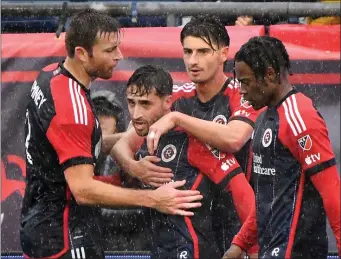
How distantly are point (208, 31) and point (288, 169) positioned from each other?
1.66 meters

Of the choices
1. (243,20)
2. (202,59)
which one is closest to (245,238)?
(202,59)

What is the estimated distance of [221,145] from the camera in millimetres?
7098

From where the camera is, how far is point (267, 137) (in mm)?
6281

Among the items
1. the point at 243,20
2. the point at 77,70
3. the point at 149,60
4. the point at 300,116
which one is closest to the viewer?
the point at 300,116

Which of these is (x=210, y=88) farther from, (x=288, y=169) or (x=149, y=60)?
(x=149, y=60)

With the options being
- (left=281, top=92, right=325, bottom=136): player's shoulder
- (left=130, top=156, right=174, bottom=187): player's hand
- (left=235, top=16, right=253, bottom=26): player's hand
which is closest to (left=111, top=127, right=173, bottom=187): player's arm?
(left=130, top=156, right=174, bottom=187): player's hand

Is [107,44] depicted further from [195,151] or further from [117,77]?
[117,77]

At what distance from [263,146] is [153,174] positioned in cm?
98

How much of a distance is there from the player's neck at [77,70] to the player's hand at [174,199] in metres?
0.79

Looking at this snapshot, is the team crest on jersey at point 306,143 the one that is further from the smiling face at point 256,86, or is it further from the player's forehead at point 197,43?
the player's forehead at point 197,43

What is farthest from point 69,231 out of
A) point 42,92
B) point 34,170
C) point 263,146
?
point 263,146

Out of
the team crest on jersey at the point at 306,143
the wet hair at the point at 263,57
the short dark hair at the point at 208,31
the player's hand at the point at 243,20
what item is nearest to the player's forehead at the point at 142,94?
the short dark hair at the point at 208,31

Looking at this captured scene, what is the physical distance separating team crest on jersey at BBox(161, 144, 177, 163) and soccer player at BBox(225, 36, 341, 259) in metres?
0.80

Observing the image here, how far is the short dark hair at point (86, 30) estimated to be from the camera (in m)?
6.88
